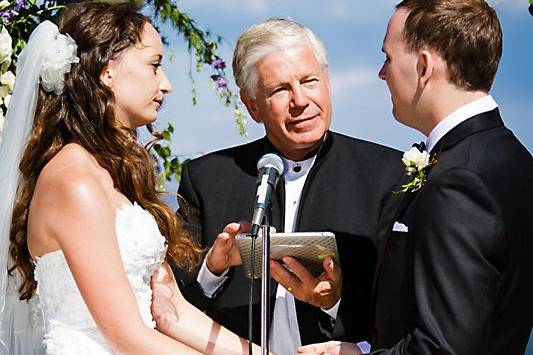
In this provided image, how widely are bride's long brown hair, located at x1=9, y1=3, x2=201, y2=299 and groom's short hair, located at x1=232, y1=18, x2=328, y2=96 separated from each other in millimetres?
848

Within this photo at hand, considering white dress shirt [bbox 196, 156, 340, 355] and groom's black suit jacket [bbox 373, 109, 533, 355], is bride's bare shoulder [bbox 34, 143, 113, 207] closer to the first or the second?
white dress shirt [bbox 196, 156, 340, 355]

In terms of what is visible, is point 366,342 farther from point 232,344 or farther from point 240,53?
point 240,53

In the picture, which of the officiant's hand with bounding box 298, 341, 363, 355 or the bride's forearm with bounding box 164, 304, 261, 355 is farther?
the bride's forearm with bounding box 164, 304, 261, 355

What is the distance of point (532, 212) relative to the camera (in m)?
3.34

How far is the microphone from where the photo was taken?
3.59 m

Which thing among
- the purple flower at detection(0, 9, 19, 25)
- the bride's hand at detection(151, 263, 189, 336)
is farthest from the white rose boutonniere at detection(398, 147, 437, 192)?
the purple flower at detection(0, 9, 19, 25)

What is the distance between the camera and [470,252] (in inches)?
124

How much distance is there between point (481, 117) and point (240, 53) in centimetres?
201

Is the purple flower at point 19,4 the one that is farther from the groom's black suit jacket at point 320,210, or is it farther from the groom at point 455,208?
the groom at point 455,208

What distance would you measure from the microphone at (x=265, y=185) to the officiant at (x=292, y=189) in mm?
948

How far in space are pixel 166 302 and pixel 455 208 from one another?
1.88 metres

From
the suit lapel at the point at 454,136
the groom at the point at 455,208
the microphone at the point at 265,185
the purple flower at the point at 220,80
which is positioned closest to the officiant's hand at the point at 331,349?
the groom at the point at 455,208

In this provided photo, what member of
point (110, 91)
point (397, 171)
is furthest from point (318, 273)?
point (110, 91)

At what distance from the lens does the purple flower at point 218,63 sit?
7.80 metres
